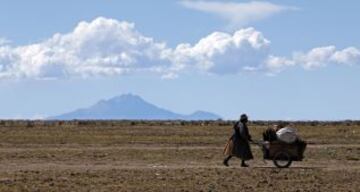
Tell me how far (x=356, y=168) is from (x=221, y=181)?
700 centimetres

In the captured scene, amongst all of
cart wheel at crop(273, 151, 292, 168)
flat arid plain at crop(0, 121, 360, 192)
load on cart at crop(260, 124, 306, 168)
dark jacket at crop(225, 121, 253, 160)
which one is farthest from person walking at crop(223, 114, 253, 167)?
cart wheel at crop(273, 151, 292, 168)

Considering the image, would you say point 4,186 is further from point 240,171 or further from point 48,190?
point 240,171

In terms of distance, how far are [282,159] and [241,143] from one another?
1378 millimetres

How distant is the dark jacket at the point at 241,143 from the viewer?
28250 mm

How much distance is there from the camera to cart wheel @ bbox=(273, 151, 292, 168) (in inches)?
1105

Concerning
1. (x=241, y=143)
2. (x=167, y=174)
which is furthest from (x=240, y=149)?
(x=167, y=174)

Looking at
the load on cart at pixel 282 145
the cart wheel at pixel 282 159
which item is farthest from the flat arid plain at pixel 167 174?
the load on cart at pixel 282 145

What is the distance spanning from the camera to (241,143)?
1122 inches

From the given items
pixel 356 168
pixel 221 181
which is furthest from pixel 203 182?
pixel 356 168

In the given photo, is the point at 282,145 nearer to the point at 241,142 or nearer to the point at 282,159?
the point at 282,159

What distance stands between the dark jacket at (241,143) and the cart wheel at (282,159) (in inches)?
31.8

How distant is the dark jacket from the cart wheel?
81 centimetres

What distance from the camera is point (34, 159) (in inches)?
1298

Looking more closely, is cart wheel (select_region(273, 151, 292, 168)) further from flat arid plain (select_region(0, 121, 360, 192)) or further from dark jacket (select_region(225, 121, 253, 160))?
dark jacket (select_region(225, 121, 253, 160))
